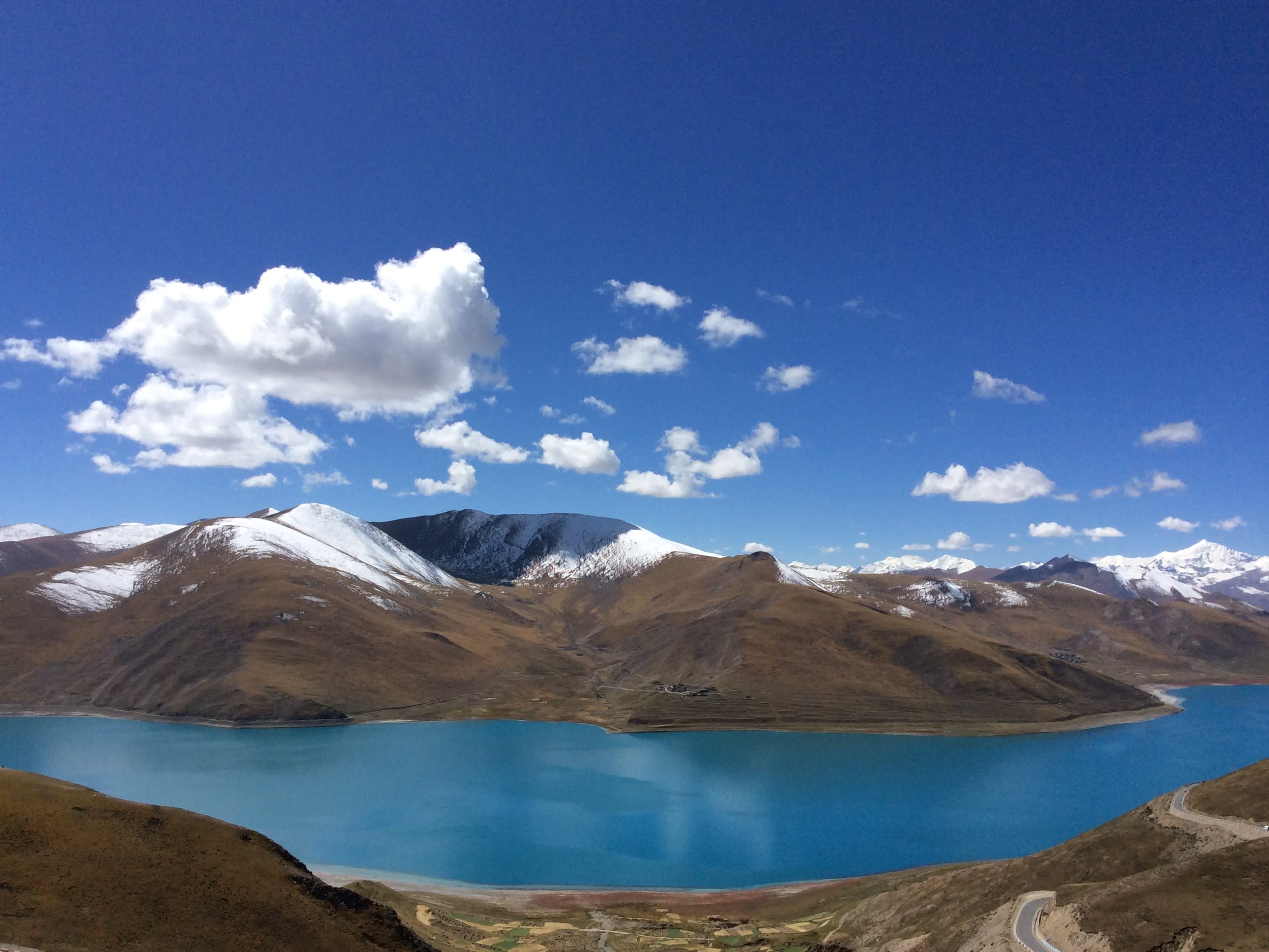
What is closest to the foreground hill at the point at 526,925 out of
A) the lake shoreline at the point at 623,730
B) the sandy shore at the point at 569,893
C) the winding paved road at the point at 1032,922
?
the winding paved road at the point at 1032,922

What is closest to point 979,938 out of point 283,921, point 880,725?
point 283,921

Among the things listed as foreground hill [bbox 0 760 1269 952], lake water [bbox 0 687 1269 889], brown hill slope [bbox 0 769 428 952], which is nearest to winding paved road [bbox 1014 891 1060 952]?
foreground hill [bbox 0 760 1269 952]

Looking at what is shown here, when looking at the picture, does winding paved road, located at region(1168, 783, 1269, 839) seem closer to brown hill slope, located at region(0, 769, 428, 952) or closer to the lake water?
the lake water

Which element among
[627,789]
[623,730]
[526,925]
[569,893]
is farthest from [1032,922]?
[623,730]

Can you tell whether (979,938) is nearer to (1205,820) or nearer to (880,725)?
(1205,820)

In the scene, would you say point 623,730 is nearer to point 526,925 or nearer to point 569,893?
point 569,893
